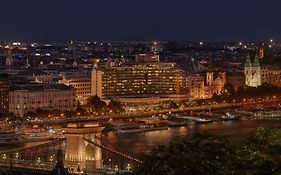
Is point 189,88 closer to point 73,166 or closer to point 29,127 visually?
point 29,127

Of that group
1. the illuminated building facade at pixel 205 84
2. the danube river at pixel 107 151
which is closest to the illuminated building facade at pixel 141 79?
the illuminated building facade at pixel 205 84

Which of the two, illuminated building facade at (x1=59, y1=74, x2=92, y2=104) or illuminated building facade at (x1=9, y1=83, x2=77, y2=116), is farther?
illuminated building facade at (x1=59, y1=74, x2=92, y2=104)

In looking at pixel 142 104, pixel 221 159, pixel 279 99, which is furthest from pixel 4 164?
pixel 279 99

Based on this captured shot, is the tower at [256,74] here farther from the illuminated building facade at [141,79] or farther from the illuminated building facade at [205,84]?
the illuminated building facade at [141,79]

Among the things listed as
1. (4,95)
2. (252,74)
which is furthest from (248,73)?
(4,95)

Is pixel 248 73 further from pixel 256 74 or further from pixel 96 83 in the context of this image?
pixel 96 83

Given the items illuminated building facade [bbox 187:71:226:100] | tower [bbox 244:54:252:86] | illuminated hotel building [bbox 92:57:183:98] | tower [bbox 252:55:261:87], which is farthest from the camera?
tower [bbox 252:55:261:87]

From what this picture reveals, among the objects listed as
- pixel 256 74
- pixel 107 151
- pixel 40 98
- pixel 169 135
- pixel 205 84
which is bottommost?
pixel 169 135

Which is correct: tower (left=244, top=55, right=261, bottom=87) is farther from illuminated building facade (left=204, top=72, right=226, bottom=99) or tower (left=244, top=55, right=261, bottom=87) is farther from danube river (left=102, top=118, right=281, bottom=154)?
danube river (left=102, top=118, right=281, bottom=154)

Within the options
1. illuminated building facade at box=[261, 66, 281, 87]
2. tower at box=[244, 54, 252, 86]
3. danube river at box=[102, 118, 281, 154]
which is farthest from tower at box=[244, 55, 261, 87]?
danube river at box=[102, 118, 281, 154]

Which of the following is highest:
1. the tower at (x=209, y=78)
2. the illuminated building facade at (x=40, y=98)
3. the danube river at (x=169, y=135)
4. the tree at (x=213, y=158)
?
the tree at (x=213, y=158)
